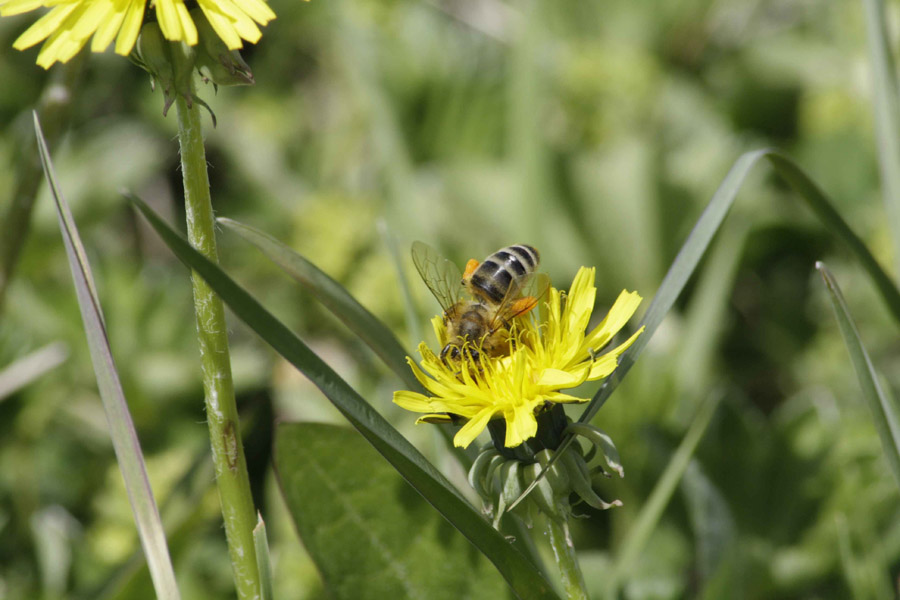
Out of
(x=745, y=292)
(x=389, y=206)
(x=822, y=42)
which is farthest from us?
(x=822, y=42)

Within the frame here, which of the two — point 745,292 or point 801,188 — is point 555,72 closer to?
point 745,292

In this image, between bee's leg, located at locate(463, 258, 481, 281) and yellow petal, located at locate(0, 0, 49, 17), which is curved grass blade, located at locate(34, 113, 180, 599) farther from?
bee's leg, located at locate(463, 258, 481, 281)

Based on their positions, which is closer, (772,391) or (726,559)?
(726,559)

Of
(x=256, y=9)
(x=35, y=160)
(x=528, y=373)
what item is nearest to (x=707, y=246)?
(x=528, y=373)

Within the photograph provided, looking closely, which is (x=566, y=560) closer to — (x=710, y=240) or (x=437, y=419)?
(x=437, y=419)

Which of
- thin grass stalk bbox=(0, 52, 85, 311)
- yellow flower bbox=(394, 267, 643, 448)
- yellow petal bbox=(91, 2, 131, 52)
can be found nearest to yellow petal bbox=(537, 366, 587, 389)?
yellow flower bbox=(394, 267, 643, 448)

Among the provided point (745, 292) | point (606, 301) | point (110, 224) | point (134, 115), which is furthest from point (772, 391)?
point (134, 115)

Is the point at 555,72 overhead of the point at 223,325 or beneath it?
overhead
